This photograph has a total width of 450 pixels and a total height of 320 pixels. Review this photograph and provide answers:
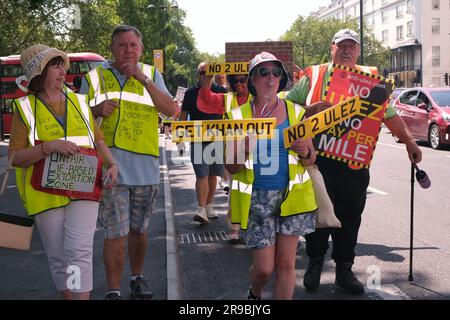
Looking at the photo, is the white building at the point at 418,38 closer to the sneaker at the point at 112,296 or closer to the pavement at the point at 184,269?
the pavement at the point at 184,269

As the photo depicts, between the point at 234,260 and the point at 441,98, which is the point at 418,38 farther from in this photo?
the point at 234,260

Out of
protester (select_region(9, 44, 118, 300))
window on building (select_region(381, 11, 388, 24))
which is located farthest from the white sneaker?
window on building (select_region(381, 11, 388, 24))

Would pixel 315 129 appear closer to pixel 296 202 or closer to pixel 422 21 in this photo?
pixel 296 202

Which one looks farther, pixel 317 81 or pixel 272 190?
pixel 317 81

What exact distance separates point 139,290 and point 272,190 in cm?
156

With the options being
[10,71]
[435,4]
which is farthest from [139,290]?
[435,4]

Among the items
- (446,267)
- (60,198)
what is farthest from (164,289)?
(446,267)

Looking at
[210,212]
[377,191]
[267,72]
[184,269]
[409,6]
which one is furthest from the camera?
[409,6]

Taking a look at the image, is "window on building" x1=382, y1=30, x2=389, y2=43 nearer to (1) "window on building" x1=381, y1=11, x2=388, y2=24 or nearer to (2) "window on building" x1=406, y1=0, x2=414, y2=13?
(1) "window on building" x1=381, y1=11, x2=388, y2=24

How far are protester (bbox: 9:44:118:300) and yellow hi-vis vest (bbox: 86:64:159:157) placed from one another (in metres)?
0.55

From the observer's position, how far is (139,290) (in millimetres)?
4629

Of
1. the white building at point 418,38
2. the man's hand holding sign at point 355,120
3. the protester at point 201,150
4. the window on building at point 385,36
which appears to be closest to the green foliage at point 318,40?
the white building at point 418,38

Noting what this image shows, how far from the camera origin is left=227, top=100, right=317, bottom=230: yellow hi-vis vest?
12.0ft
